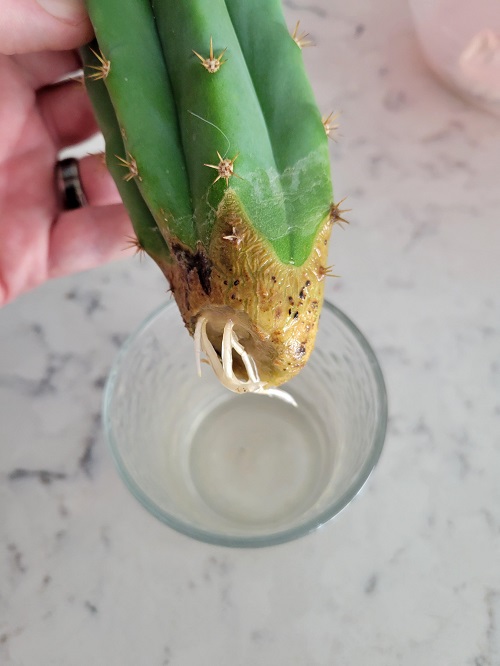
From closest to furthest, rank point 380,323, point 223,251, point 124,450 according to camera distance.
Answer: point 223,251 < point 124,450 < point 380,323

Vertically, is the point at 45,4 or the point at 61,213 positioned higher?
the point at 45,4

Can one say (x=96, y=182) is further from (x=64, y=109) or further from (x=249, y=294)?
(x=249, y=294)

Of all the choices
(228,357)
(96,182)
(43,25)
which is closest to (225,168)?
(228,357)

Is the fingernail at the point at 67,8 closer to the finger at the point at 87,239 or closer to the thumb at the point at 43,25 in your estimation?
the thumb at the point at 43,25

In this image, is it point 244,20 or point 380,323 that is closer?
point 244,20

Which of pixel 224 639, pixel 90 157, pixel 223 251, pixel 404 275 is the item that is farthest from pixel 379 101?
pixel 224 639

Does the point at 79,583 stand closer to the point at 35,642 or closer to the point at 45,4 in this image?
the point at 35,642

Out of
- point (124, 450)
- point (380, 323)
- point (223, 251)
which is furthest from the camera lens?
point (380, 323)

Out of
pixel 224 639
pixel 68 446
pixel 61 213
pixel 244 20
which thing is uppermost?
pixel 244 20

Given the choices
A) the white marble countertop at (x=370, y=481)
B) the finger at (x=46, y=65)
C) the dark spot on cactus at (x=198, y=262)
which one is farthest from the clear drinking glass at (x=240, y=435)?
the finger at (x=46, y=65)
